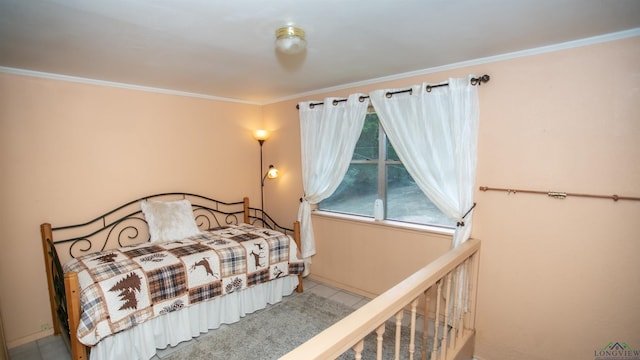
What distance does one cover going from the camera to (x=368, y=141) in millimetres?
3316

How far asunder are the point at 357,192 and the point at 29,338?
3300mm

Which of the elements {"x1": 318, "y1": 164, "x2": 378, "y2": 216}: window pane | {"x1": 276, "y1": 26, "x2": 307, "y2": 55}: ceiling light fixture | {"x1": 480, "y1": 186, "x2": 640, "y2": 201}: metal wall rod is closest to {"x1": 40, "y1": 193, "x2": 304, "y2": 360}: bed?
{"x1": 318, "y1": 164, "x2": 378, "y2": 216}: window pane

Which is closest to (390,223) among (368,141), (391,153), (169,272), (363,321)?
(391,153)

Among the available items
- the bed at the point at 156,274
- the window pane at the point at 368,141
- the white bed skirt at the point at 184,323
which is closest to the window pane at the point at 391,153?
the window pane at the point at 368,141

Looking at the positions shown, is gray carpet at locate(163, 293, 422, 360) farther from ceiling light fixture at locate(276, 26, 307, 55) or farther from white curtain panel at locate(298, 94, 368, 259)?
ceiling light fixture at locate(276, 26, 307, 55)

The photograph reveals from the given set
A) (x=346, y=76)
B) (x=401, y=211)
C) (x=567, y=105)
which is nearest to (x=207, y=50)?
(x=346, y=76)

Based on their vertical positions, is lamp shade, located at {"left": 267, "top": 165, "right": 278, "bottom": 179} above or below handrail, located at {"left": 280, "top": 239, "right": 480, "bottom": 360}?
above

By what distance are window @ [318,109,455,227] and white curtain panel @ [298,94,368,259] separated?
0.17m

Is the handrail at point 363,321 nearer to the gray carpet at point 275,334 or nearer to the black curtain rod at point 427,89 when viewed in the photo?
the gray carpet at point 275,334

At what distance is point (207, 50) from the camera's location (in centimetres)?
217

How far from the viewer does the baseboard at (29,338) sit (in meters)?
2.57

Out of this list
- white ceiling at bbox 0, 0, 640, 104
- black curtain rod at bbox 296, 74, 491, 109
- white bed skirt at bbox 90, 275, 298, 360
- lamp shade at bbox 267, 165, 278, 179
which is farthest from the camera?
lamp shade at bbox 267, 165, 278, 179

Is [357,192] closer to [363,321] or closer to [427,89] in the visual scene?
[427,89]

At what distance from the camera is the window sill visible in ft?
9.14
